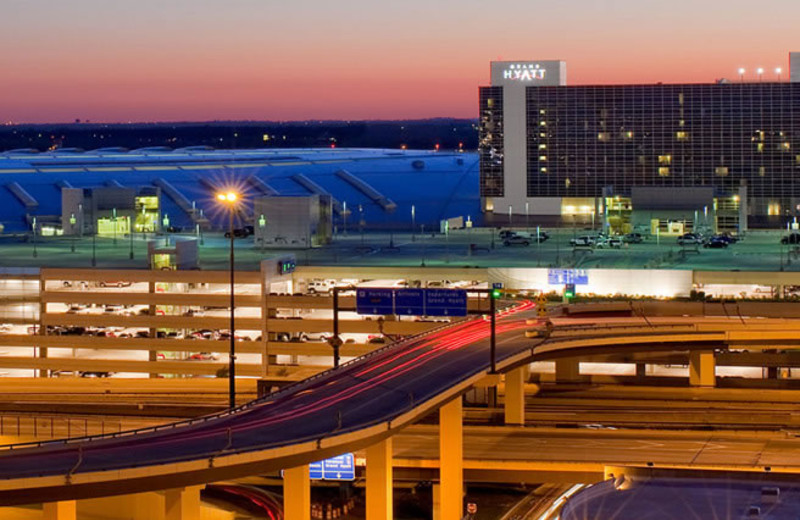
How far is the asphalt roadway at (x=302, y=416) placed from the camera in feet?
126

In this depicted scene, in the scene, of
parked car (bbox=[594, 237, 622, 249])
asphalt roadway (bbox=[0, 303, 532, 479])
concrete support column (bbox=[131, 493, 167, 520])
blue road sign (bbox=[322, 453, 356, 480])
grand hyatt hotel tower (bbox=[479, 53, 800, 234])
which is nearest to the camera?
asphalt roadway (bbox=[0, 303, 532, 479])

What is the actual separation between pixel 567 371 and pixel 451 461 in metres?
26.4

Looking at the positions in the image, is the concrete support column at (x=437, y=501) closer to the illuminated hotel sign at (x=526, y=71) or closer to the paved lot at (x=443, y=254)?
the paved lot at (x=443, y=254)

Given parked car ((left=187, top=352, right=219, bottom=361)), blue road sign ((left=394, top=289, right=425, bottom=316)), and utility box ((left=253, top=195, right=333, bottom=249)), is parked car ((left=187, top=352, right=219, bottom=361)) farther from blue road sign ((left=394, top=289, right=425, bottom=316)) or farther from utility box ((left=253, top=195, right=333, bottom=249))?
utility box ((left=253, top=195, right=333, bottom=249))

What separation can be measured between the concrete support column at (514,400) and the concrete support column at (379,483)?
56.7 ft

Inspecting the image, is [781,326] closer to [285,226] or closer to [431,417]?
[431,417]

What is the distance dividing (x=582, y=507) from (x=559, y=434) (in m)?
21.5

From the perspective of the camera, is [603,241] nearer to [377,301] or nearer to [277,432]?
[377,301]

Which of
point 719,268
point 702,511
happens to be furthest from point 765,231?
point 702,511

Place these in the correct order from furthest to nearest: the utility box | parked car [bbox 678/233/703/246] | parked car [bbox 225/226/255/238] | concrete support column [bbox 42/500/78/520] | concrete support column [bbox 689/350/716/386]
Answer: parked car [bbox 225/226/255/238]
parked car [bbox 678/233/703/246]
the utility box
concrete support column [bbox 689/350/716/386]
concrete support column [bbox 42/500/78/520]

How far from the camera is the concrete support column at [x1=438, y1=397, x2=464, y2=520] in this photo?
5119 centimetres

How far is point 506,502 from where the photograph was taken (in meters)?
57.1

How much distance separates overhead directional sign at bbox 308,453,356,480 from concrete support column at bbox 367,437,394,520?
5.50 m

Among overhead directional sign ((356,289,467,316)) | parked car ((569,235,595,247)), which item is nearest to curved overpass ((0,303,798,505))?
overhead directional sign ((356,289,467,316))
